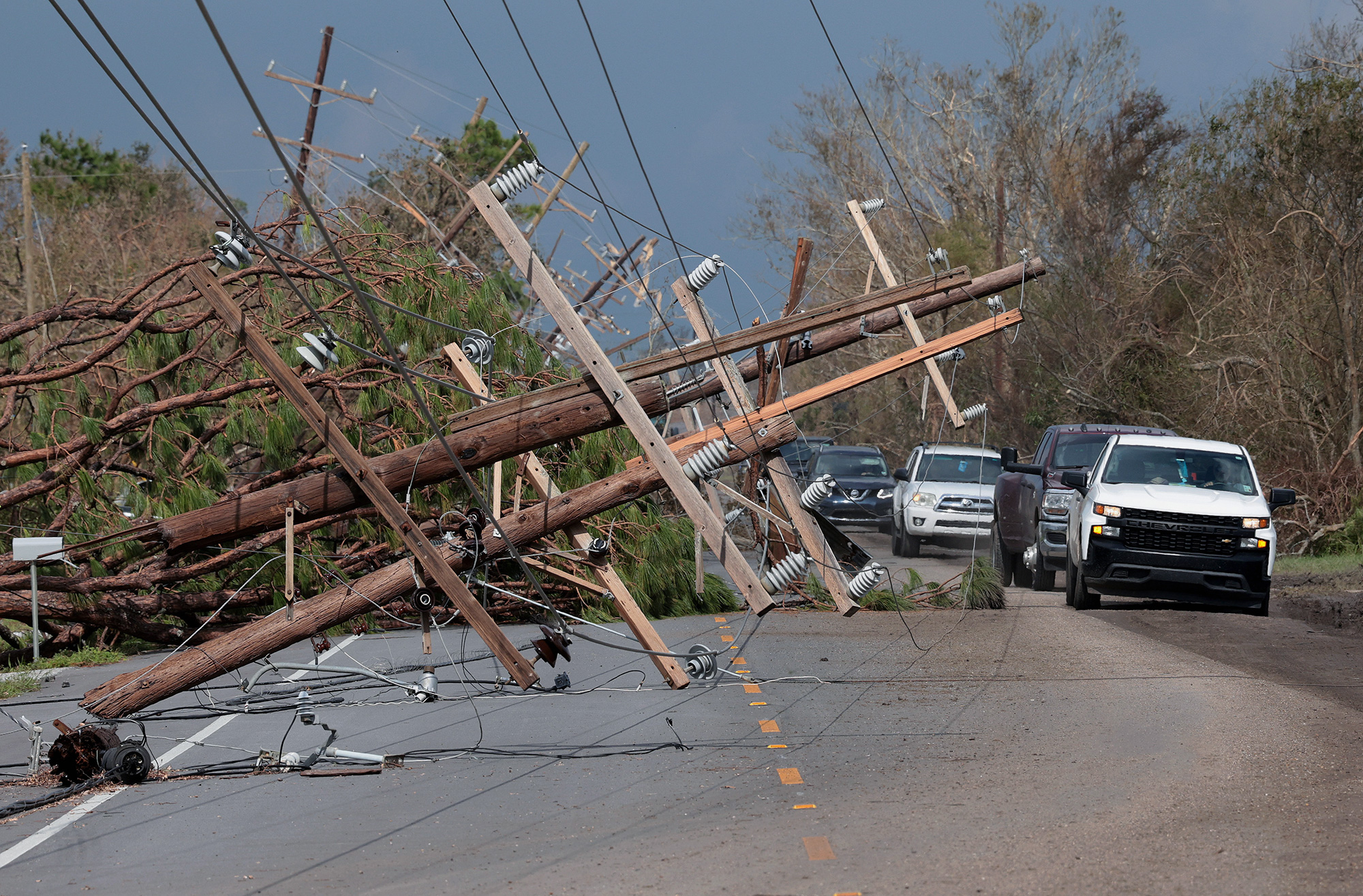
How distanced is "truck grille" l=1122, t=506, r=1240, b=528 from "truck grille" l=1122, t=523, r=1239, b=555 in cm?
4

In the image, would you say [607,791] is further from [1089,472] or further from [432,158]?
[432,158]

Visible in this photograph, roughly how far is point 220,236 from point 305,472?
6012 mm

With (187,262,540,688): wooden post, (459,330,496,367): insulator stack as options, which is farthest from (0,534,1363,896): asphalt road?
(459,330,496,367): insulator stack

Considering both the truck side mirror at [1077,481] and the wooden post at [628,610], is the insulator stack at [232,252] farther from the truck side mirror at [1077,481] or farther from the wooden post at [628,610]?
the truck side mirror at [1077,481]

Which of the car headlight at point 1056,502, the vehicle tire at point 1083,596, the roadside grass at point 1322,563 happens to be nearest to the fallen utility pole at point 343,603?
the vehicle tire at point 1083,596

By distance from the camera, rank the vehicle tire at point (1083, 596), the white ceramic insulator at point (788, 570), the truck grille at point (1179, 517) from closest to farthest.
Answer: the white ceramic insulator at point (788, 570) < the truck grille at point (1179, 517) < the vehicle tire at point (1083, 596)

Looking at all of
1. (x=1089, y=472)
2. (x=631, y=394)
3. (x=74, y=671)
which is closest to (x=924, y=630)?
(x=1089, y=472)

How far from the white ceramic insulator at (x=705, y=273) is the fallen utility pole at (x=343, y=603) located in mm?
Result: 1776

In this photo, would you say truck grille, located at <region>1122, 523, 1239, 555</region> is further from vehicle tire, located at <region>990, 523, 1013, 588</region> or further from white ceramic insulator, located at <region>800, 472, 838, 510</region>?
white ceramic insulator, located at <region>800, 472, 838, 510</region>

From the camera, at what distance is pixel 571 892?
604 cm

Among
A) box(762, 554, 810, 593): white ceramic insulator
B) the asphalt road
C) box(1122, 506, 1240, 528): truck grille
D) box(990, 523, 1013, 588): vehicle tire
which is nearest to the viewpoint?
the asphalt road

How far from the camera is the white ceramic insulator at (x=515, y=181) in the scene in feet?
31.7

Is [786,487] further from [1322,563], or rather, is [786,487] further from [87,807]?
[1322,563]

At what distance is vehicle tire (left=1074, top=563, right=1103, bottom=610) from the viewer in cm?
1698
